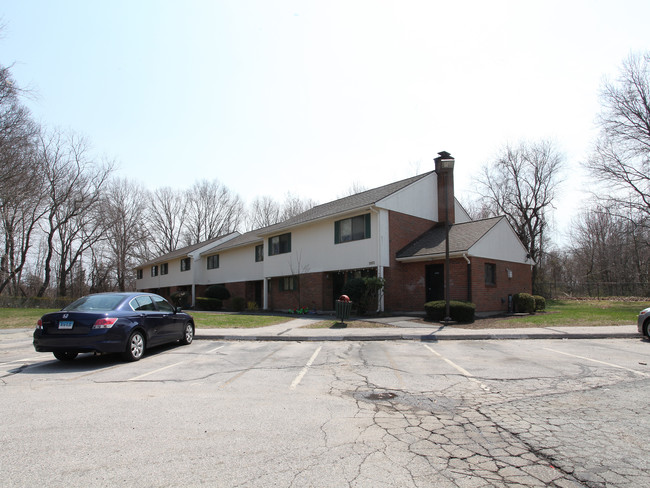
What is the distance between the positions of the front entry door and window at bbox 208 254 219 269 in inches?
843

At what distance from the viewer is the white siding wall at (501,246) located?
1838 cm

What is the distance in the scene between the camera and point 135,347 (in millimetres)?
8500

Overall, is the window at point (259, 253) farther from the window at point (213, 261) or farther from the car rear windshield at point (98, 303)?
the car rear windshield at point (98, 303)

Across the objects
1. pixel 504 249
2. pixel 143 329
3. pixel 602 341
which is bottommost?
pixel 602 341

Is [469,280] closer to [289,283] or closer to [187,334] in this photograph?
[289,283]

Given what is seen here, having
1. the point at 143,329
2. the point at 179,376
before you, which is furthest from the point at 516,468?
the point at 143,329

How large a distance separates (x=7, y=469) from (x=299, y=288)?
2048 cm

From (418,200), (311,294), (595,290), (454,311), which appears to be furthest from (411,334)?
(595,290)

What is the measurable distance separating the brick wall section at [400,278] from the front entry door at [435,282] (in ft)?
0.96

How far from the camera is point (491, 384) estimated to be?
610cm

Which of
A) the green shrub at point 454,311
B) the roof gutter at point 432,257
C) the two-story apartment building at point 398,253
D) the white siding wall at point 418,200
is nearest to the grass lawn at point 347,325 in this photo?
the green shrub at point 454,311

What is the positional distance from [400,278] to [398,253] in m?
1.27

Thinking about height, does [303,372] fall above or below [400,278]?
below

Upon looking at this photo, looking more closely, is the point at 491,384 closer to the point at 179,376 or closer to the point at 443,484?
the point at 443,484
